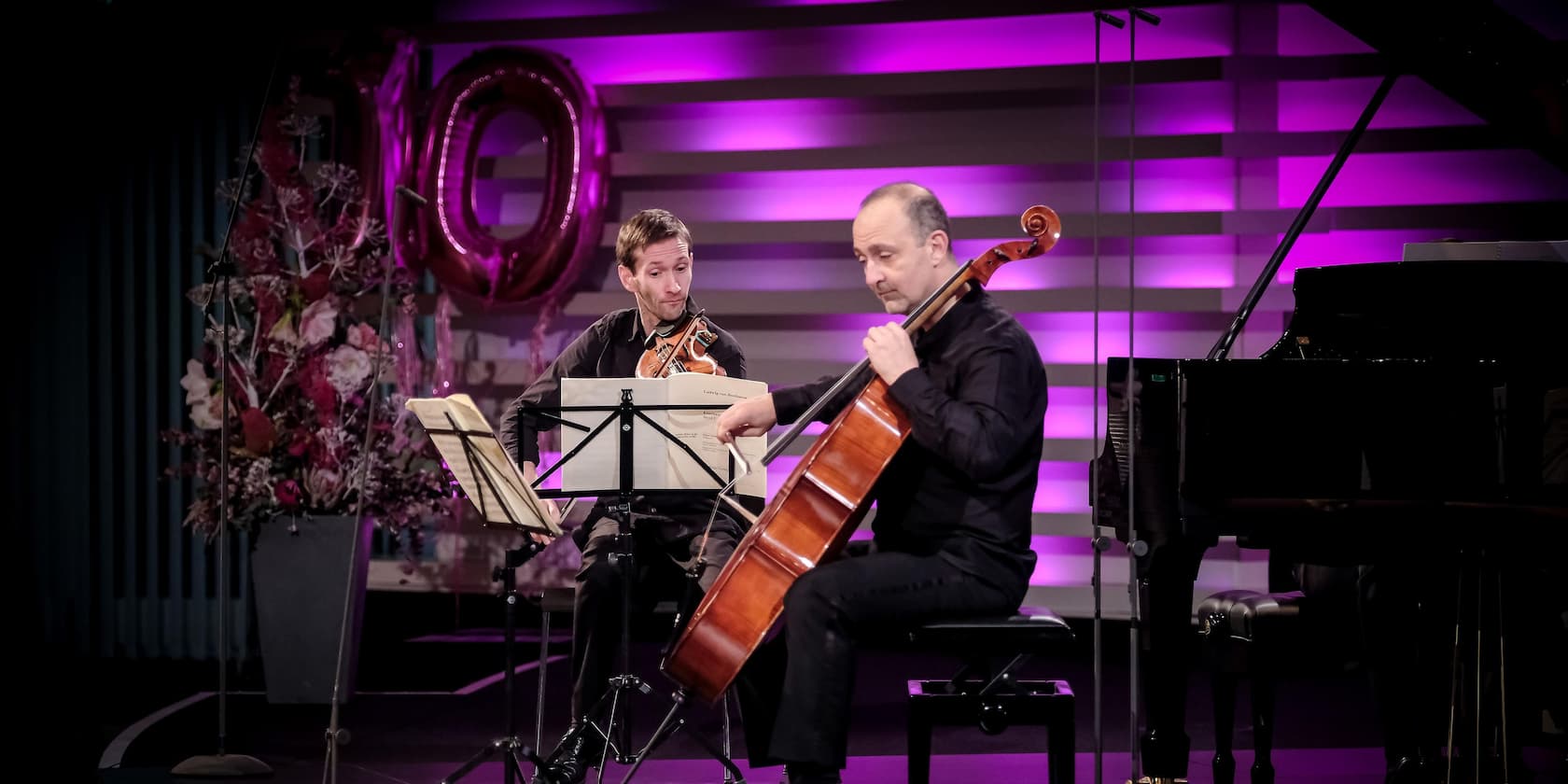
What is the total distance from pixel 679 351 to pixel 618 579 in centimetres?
71

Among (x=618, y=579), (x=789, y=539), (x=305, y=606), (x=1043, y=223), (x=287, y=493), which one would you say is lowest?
(x=305, y=606)

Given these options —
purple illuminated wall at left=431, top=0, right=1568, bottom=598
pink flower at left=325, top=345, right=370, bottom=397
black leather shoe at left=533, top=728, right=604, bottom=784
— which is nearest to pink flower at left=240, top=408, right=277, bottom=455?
pink flower at left=325, top=345, right=370, bottom=397

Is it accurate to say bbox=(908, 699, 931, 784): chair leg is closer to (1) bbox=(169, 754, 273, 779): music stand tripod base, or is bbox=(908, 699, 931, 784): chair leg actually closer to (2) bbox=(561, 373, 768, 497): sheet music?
(2) bbox=(561, 373, 768, 497): sheet music

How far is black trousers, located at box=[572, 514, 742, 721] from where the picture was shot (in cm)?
367

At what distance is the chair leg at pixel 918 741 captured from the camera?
2896 mm

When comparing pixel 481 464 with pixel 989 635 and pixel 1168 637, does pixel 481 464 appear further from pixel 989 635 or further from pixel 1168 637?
pixel 1168 637

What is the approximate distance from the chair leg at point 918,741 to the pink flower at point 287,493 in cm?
303

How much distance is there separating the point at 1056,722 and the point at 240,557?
4580 millimetres

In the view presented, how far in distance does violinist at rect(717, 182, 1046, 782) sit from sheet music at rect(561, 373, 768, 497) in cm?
58

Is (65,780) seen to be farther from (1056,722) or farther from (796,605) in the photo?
(1056,722)

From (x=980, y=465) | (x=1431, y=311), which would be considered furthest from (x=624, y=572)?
(x=1431, y=311)

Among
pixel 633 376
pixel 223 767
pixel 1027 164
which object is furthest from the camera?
pixel 1027 164

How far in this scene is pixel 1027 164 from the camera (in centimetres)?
628

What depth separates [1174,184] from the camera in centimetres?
618
